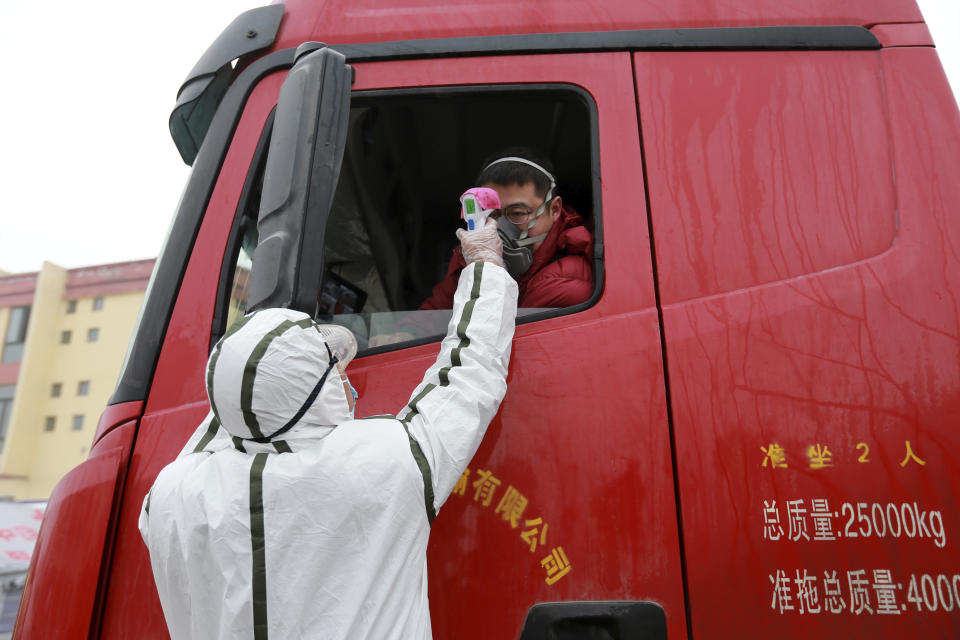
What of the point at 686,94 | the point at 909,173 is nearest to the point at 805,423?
the point at 909,173

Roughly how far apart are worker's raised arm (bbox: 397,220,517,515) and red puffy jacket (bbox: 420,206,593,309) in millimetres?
135

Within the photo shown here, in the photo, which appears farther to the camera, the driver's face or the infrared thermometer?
the driver's face

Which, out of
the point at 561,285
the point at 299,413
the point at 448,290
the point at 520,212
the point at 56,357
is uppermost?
the point at 56,357

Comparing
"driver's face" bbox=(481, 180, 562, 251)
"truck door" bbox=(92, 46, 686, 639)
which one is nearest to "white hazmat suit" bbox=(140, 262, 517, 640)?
"truck door" bbox=(92, 46, 686, 639)

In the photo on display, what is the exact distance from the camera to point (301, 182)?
118cm

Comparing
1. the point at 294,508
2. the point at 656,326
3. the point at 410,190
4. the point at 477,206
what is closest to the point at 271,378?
the point at 294,508

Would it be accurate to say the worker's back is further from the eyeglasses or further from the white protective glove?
the eyeglasses

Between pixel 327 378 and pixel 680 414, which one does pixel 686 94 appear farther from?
pixel 327 378

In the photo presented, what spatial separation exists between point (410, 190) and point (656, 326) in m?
1.65

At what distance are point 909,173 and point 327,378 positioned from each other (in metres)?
1.37

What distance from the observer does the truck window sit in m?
1.54

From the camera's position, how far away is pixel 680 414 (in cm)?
127

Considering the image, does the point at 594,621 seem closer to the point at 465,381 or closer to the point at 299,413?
the point at 465,381

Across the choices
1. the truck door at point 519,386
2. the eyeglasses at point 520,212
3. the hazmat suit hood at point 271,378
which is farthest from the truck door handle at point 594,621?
the eyeglasses at point 520,212
